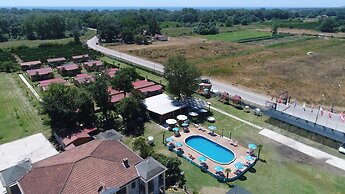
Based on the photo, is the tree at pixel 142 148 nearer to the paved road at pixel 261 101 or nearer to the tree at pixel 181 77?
the tree at pixel 181 77

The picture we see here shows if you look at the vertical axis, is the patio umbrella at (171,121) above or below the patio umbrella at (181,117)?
below

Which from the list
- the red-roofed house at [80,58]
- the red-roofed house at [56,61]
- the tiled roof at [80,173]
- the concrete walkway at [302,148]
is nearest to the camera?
the tiled roof at [80,173]

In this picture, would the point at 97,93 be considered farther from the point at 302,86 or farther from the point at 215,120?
the point at 302,86

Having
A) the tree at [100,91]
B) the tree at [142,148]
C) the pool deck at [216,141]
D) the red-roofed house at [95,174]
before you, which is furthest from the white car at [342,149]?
the tree at [100,91]

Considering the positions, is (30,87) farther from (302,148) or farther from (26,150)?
(302,148)

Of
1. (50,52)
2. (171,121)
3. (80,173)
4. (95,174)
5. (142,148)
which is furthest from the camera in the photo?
(50,52)

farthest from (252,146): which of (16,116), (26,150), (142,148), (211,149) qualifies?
(16,116)

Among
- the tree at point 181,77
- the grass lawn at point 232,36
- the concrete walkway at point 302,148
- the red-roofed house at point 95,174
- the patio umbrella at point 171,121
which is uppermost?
the tree at point 181,77
